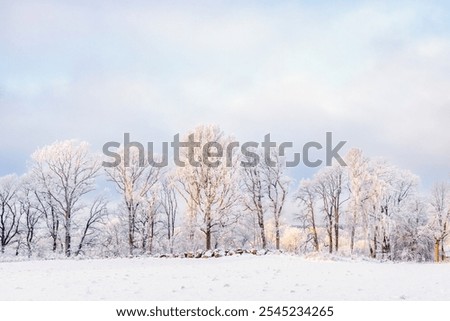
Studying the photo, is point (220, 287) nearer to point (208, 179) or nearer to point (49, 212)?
point (208, 179)

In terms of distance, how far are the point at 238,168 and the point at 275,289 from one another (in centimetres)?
2104

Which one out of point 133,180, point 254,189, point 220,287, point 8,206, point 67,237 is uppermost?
point 133,180

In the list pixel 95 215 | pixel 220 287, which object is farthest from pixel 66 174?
pixel 220 287

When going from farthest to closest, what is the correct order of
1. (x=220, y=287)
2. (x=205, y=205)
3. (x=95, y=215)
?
(x=95, y=215), (x=205, y=205), (x=220, y=287)

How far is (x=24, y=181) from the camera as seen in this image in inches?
1476

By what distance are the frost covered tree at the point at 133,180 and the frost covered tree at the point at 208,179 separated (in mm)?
3169

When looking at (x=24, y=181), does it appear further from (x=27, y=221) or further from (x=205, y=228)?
(x=205, y=228)

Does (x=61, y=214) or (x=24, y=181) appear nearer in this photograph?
(x=61, y=214)

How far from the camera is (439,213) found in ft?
126

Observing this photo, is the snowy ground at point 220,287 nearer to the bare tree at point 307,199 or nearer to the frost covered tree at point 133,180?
the frost covered tree at point 133,180

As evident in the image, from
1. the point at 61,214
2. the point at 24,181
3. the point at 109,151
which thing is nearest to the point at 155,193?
the point at 109,151

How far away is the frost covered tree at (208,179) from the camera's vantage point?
3123 centimetres

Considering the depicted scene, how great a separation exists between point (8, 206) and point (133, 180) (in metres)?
12.9

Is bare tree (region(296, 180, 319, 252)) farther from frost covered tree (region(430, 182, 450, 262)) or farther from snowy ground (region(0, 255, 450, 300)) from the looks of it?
snowy ground (region(0, 255, 450, 300))
